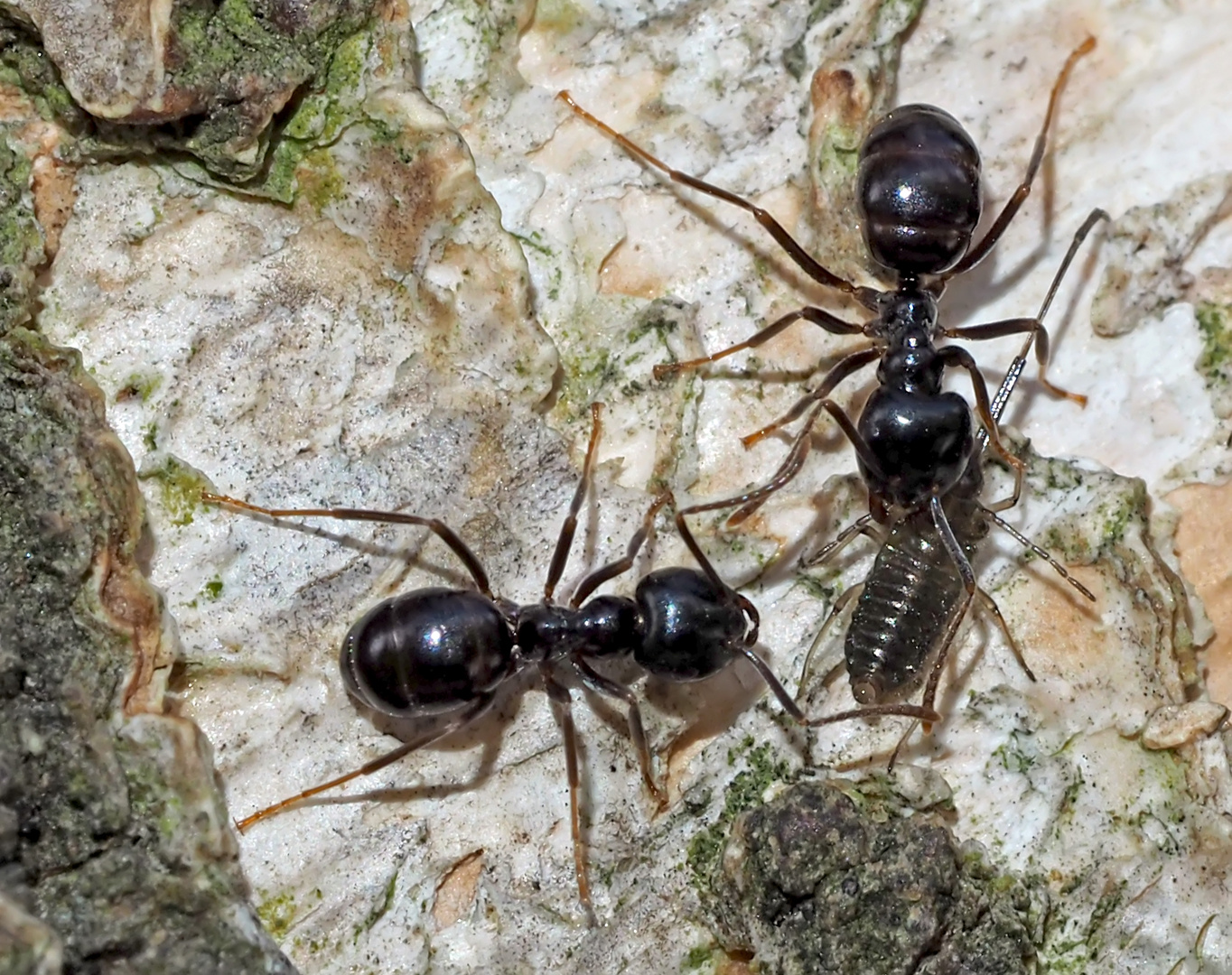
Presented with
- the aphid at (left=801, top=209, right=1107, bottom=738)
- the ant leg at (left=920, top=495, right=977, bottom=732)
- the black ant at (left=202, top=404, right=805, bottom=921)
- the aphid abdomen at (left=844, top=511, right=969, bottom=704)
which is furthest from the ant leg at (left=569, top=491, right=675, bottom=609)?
the ant leg at (left=920, top=495, right=977, bottom=732)

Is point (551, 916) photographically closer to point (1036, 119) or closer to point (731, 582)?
point (731, 582)

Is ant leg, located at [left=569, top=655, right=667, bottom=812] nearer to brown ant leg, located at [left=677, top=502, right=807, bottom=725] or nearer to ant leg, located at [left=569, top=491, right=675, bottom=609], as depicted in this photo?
ant leg, located at [left=569, top=491, right=675, bottom=609]

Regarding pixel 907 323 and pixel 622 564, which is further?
pixel 907 323

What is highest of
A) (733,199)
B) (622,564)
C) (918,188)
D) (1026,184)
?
(1026,184)

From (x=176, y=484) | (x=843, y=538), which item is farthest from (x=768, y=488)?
(x=176, y=484)

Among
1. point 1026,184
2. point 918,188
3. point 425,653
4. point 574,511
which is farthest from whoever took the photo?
point 1026,184

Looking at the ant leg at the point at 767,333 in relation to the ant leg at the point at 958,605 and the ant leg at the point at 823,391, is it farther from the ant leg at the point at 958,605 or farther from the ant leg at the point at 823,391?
the ant leg at the point at 958,605

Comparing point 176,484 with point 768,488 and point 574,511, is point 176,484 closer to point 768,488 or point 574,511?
point 574,511
